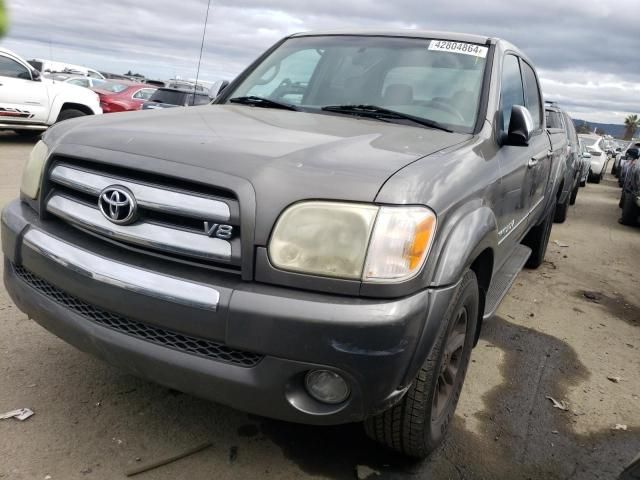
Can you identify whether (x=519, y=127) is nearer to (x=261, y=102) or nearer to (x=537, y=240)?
(x=261, y=102)

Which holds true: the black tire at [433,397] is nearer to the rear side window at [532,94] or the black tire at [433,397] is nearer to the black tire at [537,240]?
the rear side window at [532,94]

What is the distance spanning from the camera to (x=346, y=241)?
179cm

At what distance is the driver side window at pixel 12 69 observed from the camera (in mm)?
9875

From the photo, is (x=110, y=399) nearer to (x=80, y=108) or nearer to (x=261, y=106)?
(x=261, y=106)

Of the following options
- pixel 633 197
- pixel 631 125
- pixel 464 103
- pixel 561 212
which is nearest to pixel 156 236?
pixel 464 103

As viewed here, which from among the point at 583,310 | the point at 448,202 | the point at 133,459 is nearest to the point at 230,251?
the point at 448,202

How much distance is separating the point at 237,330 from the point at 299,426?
0.99 meters

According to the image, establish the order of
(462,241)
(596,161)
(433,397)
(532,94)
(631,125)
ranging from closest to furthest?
(462,241), (433,397), (532,94), (596,161), (631,125)

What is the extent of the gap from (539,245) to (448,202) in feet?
12.5

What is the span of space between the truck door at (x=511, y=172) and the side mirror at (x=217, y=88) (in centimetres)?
178

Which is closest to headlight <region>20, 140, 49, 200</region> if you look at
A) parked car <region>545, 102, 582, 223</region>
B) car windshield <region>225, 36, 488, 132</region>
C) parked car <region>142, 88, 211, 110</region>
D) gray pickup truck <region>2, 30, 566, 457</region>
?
gray pickup truck <region>2, 30, 566, 457</region>

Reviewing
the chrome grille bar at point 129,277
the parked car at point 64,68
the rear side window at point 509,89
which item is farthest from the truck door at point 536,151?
the parked car at point 64,68

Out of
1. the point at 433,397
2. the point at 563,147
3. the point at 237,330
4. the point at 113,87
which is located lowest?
the point at 433,397

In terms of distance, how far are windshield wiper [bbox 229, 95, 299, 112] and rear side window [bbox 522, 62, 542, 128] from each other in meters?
1.79
